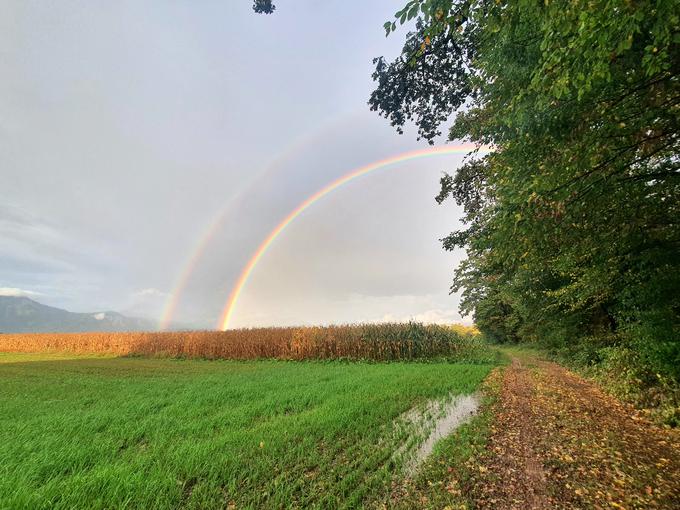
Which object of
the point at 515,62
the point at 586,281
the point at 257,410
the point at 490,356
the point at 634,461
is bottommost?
the point at 634,461

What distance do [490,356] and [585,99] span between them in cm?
1704

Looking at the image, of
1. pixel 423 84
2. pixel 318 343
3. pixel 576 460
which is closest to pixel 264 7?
pixel 423 84

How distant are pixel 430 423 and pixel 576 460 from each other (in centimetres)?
216

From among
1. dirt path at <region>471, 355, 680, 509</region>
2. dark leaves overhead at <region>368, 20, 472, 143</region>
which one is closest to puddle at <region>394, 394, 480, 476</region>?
dirt path at <region>471, 355, 680, 509</region>

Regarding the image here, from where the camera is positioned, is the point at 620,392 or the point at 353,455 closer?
the point at 353,455

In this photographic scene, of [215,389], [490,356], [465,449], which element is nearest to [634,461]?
A: [465,449]

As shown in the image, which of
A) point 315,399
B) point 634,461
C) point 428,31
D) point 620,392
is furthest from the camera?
point 620,392

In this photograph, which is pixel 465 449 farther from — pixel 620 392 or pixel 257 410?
pixel 620 392

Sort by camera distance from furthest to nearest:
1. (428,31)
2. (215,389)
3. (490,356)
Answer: (490,356)
(215,389)
(428,31)

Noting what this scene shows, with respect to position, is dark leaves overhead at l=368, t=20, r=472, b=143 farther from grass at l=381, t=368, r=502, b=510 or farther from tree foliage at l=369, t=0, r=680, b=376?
grass at l=381, t=368, r=502, b=510

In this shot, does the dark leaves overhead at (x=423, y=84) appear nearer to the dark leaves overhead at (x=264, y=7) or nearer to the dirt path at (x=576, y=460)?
the dark leaves overhead at (x=264, y=7)

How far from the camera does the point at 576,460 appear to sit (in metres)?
4.05

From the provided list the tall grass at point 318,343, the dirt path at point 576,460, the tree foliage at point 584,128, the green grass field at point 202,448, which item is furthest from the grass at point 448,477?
the tall grass at point 318,343

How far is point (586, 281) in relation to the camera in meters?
9.13
